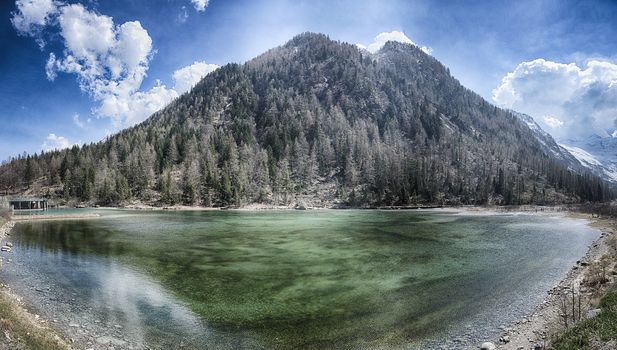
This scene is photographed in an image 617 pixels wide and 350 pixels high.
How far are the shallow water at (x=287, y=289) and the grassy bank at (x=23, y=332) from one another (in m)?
1.62

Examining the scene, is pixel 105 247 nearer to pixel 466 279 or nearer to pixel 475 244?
pixel 466 279

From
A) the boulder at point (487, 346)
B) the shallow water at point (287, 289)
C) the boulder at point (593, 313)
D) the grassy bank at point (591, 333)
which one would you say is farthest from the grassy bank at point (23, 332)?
the boulder at point (593, 313)

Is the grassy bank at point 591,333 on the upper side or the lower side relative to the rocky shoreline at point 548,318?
upper

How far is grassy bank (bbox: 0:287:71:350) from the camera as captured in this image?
587 inches

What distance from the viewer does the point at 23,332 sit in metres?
16.4

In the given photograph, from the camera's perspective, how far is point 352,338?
63.2 ft

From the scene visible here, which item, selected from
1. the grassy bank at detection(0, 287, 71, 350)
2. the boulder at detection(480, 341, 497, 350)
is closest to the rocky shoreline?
the boulder at detection(480, 341, 497, 350)

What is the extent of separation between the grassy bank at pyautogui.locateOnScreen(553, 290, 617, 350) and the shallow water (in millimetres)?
4434

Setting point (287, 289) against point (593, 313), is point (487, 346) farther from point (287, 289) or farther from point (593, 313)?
point (287, 289)

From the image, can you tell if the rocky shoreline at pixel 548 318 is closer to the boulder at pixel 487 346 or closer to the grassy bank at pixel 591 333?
the boulder at pixel 487 346

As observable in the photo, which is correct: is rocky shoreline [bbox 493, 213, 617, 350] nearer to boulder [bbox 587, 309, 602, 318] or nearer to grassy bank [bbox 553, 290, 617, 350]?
boulder [bbox 587, 309, 602, 318]

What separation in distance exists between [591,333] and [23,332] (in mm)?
24934

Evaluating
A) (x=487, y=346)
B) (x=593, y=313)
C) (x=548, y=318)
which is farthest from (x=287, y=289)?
(x=593, y=313)

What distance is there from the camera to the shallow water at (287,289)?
1994 cm
